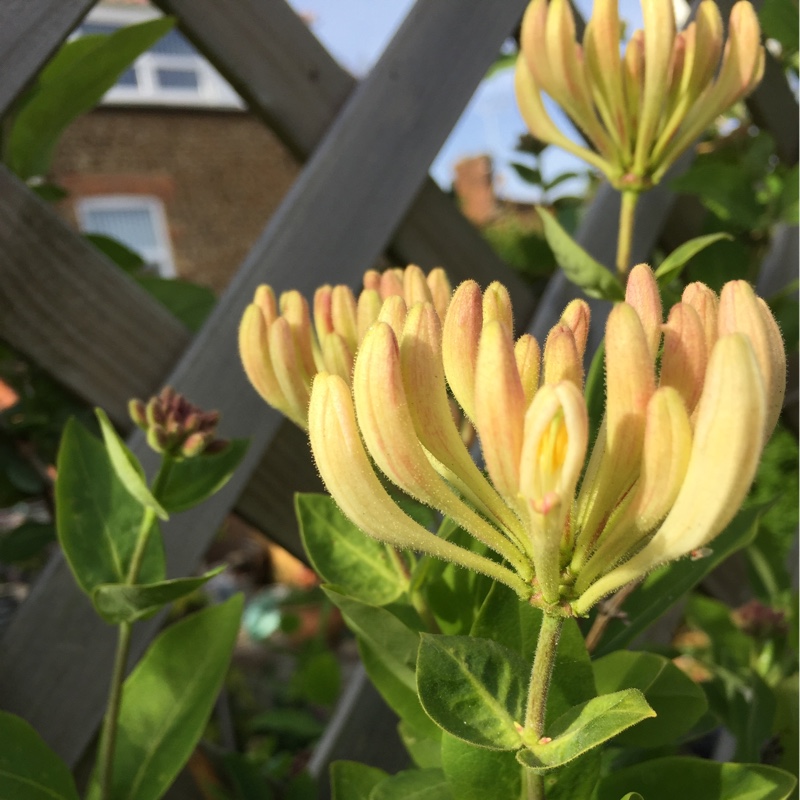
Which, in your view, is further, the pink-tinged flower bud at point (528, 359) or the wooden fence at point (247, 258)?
the wooden fence at point (247, 258)

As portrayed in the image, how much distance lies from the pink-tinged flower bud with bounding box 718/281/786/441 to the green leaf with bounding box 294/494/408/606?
9.1 inches

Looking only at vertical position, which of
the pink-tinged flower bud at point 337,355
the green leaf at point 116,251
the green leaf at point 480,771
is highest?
the pink-tinged flower bud at point 337,355

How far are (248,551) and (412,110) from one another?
2638 millimetres

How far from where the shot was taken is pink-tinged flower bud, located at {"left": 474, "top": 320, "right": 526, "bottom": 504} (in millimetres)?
221

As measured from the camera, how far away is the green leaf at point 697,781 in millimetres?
326

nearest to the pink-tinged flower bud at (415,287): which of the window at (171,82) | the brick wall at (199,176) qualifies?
the brick wall at (199,176)

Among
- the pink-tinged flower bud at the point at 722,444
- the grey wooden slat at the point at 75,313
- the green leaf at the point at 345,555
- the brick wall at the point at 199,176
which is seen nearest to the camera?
the pink-tinged flower bud at the point at 722,444

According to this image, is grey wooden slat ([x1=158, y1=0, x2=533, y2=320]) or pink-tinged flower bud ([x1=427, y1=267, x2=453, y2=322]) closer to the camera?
pink-tinged flower bud ([x1=427, y1=267, x2=453, y2=322])

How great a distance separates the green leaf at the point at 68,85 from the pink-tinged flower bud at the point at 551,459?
0.51 metres

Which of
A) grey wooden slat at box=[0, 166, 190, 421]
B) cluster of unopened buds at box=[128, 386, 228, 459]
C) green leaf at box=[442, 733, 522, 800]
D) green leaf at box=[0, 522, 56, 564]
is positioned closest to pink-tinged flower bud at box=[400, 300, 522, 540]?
green leaf at box=[442, 733, 522, 800]

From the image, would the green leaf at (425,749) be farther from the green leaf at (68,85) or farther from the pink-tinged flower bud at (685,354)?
the green leaf at (68,85)

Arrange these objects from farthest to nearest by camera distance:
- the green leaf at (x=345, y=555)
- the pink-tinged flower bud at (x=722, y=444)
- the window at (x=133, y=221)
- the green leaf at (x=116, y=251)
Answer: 1. the window at (x=133, y=221)
2. the green leaf at (x=116, y=251)
3. the green leaf at (x=345, y=555)
4. the pink-tinged flower bud at (x=722, y=444)

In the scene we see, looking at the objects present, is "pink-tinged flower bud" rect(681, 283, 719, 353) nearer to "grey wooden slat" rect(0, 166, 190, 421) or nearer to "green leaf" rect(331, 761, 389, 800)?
"green leaf" rect(331, 761, 389, 800)

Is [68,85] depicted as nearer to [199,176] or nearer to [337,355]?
[337,355]
